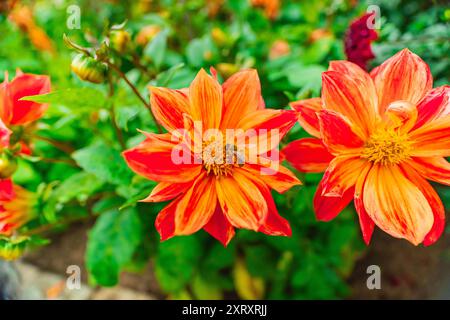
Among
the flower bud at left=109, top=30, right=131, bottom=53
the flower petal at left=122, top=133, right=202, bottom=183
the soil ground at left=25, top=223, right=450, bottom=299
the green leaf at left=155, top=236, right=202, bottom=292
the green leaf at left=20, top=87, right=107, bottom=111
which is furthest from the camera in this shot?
the soil ground at left=25, top=223, right=450, bottom=299

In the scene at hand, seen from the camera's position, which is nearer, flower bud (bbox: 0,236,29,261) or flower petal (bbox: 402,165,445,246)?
flower petal (bbox: 402,165,445,246)

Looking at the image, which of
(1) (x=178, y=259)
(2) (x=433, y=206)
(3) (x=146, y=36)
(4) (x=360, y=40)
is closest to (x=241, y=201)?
(2) (x=433, y=206)

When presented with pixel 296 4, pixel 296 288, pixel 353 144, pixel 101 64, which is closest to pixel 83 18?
pixel 296 4

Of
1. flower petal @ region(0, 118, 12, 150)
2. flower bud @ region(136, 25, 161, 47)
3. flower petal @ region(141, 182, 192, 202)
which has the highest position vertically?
flower bud @ region(136, 25, 161, 47)

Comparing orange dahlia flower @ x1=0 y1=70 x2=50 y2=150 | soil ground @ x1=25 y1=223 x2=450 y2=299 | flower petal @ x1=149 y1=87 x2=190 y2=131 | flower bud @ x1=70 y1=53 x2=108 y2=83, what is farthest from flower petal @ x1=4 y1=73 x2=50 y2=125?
soil ground @ x1=25 y1=223 x2=450 y2=299

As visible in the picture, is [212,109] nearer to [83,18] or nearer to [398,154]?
[398,154]

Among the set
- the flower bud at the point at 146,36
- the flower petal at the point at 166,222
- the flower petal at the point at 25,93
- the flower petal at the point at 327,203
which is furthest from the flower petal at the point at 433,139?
the flower bud at the point at 146,36

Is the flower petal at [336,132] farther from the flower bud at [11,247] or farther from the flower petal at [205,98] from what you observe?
the flower bud at [11,247]

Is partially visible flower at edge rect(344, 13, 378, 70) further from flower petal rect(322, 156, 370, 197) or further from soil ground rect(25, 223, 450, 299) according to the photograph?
soil ground rect(25, 223, 450, 299)
